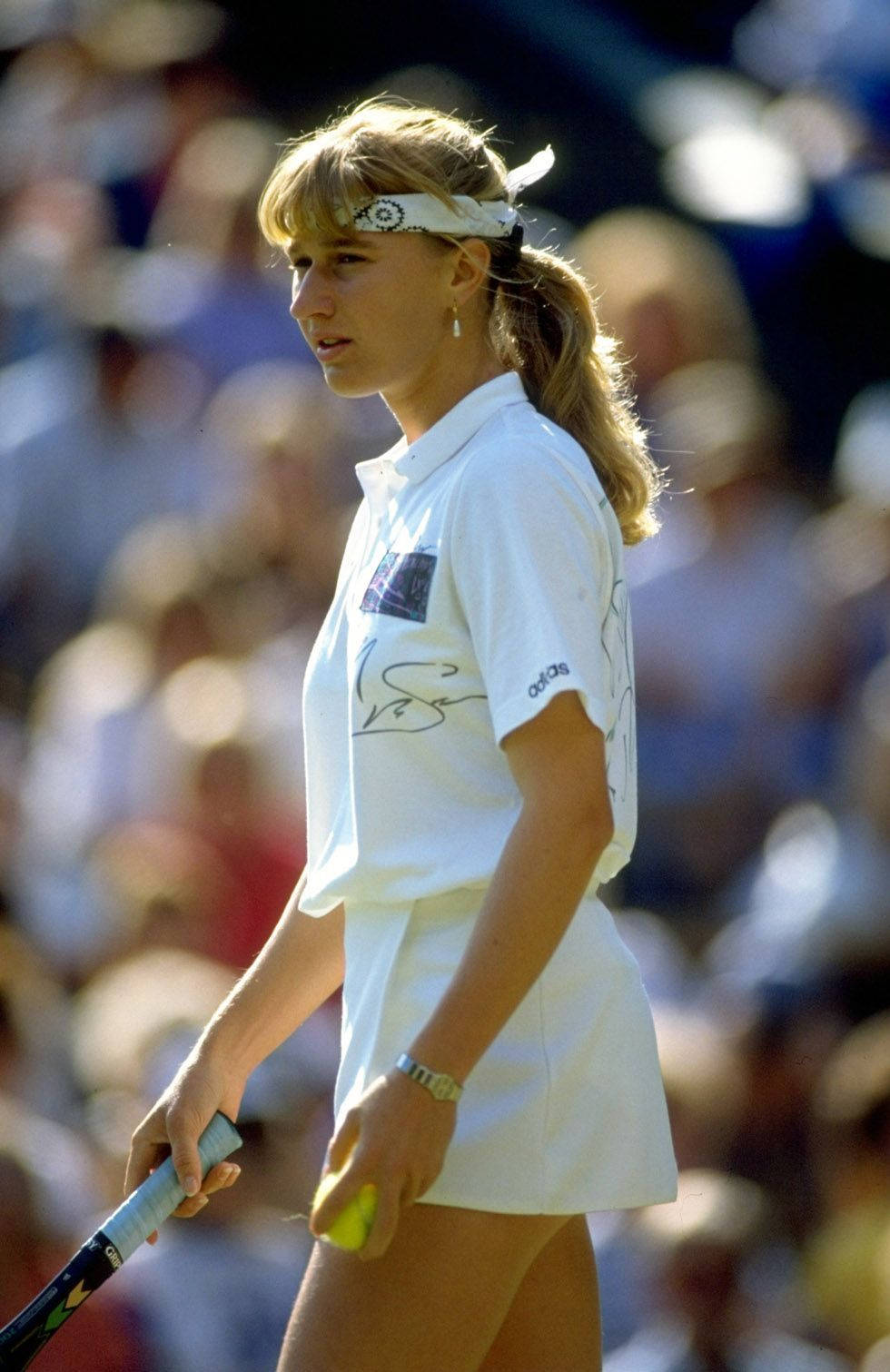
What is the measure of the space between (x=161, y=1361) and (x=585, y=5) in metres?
4.05

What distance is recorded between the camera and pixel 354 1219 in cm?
199

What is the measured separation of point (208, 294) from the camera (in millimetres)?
6363

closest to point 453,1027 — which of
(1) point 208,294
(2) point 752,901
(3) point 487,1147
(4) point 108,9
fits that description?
(3) point 487,1147

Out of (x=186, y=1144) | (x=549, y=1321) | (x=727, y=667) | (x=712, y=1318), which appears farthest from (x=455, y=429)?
(x=727, y=667)

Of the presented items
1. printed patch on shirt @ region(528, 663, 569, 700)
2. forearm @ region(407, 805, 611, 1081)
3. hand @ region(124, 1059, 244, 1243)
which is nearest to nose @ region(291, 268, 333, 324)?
printed patch on shirt @ region(528, 663, 569, 700)

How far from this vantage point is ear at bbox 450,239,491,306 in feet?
8.24

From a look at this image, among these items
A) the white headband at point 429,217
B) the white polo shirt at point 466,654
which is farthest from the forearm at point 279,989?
the white headband at point 429,217

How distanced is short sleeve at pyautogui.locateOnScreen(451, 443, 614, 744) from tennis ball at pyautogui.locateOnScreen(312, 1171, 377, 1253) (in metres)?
0.44

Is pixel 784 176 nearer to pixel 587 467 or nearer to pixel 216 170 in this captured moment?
pixel 216 170

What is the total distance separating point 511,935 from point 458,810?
23 centimetres

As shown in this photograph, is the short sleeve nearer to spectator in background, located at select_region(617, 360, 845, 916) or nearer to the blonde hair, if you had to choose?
the blonde hair

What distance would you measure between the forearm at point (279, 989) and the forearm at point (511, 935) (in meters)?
0.52
